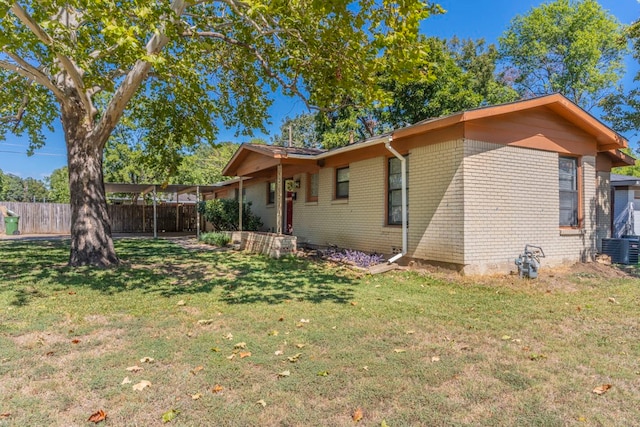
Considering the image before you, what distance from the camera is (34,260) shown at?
32.6ft

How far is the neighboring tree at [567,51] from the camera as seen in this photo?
26.6 m

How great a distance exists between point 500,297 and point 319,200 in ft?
24.0

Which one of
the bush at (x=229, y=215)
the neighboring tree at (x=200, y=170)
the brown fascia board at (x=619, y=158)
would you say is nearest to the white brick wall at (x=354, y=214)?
the bush at (x=229, y=215)

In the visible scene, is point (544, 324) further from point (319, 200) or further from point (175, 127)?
point (175, 127)

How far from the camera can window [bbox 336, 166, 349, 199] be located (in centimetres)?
1160

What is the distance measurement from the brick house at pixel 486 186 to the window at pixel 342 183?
0.49ft

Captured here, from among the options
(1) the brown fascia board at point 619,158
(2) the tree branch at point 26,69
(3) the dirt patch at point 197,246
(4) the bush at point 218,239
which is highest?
(2) the tree branch at point 26,69

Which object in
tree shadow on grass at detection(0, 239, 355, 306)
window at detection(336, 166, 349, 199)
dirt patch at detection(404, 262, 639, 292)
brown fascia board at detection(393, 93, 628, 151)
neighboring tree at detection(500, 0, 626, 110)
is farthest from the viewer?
neighboring tree at detection(500, 0, 626, 110)

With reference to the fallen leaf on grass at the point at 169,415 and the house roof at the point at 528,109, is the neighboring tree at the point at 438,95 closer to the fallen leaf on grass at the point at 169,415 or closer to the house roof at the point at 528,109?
the house roof at the point at 528,109

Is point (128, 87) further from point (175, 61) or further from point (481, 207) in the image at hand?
point (481, 207)

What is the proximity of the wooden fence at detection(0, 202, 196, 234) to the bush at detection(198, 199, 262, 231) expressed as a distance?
27.4 ft

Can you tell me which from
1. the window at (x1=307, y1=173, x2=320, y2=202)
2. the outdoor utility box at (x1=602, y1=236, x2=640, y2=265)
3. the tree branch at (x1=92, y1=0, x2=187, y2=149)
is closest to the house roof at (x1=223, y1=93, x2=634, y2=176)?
the window at (x1=307, y1=173, x2=320, y2=202)

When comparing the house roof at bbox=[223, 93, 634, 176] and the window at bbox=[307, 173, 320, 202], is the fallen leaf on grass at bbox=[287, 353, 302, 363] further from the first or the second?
the window at bbox=[307, 173, 320, 202]

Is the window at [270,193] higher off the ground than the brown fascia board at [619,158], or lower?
lower
